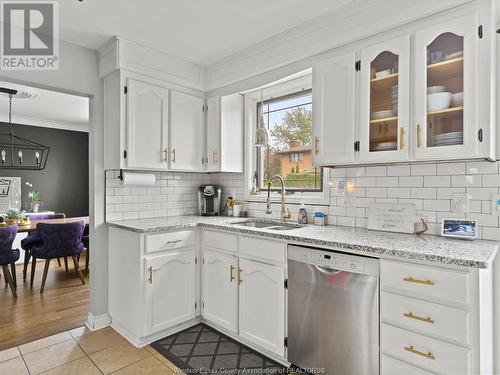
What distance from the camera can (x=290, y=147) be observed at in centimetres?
305

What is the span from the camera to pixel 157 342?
2436 mm

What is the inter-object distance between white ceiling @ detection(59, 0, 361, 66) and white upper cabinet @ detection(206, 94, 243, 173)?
1.91 feet

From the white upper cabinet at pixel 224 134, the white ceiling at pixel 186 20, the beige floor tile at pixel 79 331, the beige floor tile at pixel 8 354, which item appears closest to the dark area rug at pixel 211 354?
the beige floor tile at pixel 79 331

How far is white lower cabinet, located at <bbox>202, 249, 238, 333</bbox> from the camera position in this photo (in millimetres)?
2410

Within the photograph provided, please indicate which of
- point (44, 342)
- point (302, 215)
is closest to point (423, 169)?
point (302, 215)

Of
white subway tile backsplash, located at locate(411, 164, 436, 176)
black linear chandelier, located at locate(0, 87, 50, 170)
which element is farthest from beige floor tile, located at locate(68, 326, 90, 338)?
black linear chandelier, located at locate(0, 87, 50, 170)

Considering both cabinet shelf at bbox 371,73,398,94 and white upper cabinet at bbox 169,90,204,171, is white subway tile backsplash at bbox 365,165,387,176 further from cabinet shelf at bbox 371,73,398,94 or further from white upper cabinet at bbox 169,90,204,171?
white upper cabinet at bbox 169,90,204,171

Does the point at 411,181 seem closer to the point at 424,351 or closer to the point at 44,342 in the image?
the point at 424,351

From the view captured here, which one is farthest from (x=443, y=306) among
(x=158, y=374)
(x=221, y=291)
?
(x=158, y=374)

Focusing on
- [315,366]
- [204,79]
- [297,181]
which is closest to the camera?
[315,366]

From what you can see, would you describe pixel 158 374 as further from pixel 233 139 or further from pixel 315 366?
pixel 233 139

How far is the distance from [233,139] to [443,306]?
238 centimetres

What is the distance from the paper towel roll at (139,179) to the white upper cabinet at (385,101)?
1891 millimetres

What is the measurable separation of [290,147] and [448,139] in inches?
60.1
